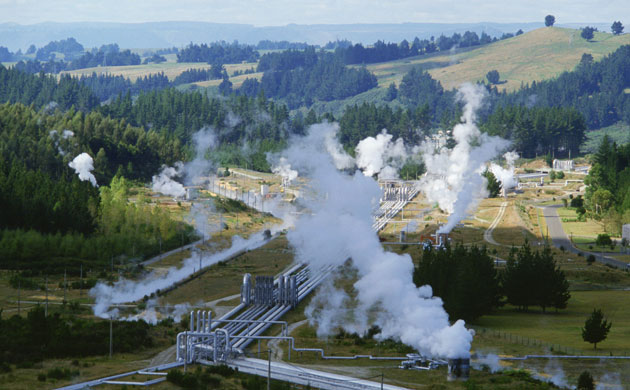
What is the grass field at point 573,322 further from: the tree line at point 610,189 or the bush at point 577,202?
the bush at point 577,202

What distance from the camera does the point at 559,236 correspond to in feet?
451

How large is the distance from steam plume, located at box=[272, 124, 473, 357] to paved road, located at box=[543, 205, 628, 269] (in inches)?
1242

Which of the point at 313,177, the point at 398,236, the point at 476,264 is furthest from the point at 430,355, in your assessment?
the point at 313,177

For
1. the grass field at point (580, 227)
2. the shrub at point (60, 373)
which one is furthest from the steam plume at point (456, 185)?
the shrub at point (60, 373)

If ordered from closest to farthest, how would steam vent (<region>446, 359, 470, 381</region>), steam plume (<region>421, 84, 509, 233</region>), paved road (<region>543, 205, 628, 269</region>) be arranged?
steam vent (<region>446, 359, 470, 381</region>) → paved road (<region>543, 205, 628, 269</region>) → steam plume (<region>421, 84, 509, 233</region>)

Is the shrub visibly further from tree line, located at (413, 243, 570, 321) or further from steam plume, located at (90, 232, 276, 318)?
tree line, located at (413, 243, 570, 321)

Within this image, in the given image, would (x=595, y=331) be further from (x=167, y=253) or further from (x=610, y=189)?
(x=610, y=189)

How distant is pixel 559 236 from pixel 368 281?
209 feet

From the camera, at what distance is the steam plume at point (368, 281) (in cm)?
6512

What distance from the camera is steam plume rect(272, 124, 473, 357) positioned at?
2564 inches

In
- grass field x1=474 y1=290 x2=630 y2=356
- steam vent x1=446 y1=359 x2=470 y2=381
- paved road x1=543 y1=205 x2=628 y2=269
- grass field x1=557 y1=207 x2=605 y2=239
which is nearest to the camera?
steam vent x1=446 y1=359 x2=470 y2=381

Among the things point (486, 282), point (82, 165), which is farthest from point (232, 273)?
point (82, 165)

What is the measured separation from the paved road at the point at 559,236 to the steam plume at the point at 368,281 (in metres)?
31.5

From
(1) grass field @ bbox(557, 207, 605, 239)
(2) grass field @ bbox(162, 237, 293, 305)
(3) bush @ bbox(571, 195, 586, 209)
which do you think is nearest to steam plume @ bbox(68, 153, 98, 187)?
(2) grass field @ bbox(162, 237, 293, 305)
